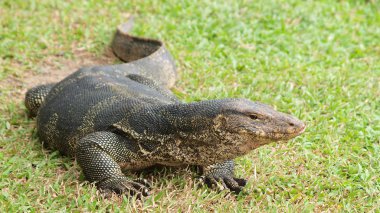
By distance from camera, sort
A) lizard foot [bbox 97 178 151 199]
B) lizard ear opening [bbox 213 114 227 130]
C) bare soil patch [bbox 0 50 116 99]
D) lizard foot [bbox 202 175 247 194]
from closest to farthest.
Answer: lizard ear opening [bbox 213 114 227 130], lizard foot [bbox 97 178 151 199], lizard foot [bbox 202 175 247 194], bare soil patch [bbox 0 50 116 99]

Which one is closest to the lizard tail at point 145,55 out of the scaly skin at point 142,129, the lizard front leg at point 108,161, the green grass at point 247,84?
the green grass at point 247,84

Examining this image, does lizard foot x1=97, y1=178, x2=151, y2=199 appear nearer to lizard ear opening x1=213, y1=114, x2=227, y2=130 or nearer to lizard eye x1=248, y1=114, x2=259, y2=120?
lizard ear opening x1=213, y1=114, x2=227, y2=130

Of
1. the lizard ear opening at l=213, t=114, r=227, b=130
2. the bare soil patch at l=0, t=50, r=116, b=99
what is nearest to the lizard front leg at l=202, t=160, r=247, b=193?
the lizard ear opening at l=213, t=114, r=227, b=130

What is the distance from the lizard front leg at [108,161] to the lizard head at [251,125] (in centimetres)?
82

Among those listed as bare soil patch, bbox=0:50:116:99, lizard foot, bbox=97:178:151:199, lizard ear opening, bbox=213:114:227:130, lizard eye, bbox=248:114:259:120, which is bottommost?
bare soil patch, bbox=0:50:116:99

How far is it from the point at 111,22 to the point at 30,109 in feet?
9.89

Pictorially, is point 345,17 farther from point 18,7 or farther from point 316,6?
point 18,7

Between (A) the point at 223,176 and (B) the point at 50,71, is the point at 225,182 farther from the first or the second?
(B) the point at 50,71

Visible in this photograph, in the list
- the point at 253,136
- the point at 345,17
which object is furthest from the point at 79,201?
the point at 345,17

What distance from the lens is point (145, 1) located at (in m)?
9.95

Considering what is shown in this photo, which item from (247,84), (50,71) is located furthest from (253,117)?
(50,71)

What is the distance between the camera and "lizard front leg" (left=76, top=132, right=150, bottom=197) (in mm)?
5129

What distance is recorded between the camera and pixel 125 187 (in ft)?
16.8

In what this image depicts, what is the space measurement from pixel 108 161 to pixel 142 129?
1.25 feet
